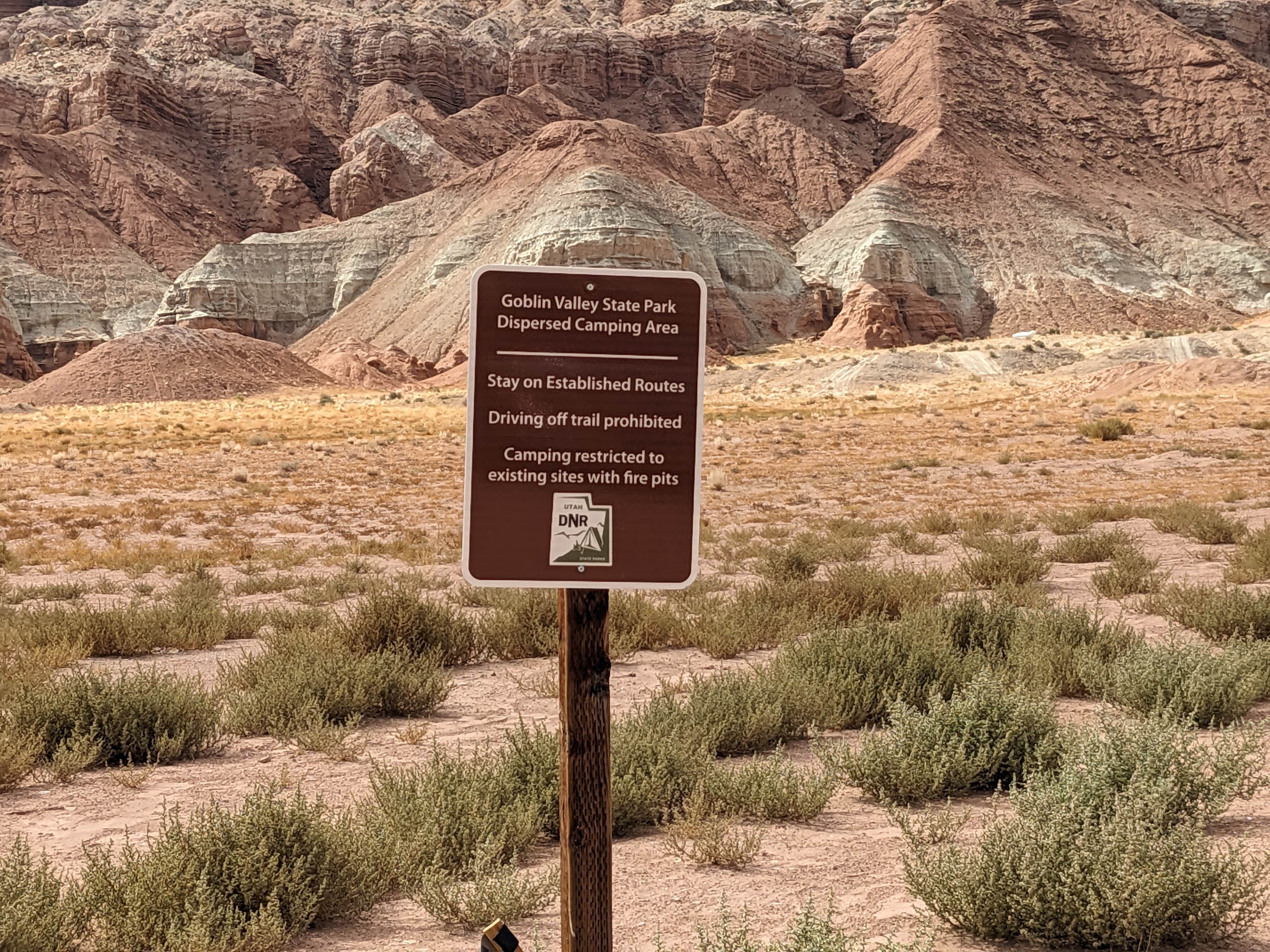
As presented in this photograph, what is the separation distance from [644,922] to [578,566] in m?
2.11

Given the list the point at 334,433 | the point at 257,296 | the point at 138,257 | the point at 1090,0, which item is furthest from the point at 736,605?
the point at 1090,0

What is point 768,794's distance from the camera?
18.6ft

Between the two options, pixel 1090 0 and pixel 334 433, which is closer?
pixel 334 433

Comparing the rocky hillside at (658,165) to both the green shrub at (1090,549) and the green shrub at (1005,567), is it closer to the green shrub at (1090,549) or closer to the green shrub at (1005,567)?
the green shrub at (1090,549)

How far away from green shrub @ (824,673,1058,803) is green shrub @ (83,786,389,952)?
8.18ft

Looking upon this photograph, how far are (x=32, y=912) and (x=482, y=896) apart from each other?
156 centimetres

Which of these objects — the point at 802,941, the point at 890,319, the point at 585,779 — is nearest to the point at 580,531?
the point at 585,779

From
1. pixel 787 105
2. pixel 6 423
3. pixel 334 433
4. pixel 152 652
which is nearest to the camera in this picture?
pixel 152 652

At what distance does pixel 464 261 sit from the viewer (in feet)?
266

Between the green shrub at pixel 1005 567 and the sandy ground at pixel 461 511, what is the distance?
0.88ft

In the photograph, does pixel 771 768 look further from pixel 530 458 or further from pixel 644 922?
pixel 530 458

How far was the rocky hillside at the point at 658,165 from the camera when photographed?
81.6 m

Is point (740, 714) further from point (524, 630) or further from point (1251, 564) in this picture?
point (1251, 564)

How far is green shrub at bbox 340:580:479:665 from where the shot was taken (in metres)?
9.46
